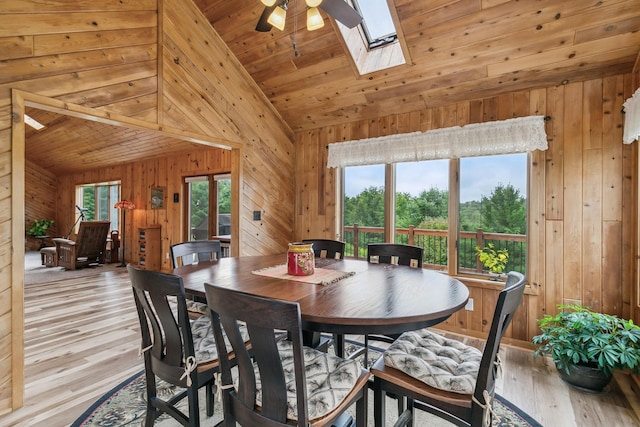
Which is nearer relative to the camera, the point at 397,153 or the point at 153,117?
the point at 153,117

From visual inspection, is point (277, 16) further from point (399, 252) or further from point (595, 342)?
point (595, 342)

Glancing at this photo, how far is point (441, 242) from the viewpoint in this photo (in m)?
3.49

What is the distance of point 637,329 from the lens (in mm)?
2074

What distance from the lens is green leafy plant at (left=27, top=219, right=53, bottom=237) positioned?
29.2ft

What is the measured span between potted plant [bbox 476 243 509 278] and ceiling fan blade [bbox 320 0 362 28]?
2.56m

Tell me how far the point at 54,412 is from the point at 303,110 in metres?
3.75

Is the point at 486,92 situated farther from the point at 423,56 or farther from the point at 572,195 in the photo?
the point at 572,195

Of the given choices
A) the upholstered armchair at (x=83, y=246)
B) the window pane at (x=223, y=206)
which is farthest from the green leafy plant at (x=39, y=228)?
the window pane at (x=223, y=206)

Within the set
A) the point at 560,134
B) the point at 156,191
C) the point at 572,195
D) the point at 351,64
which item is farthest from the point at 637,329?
the point at 156,191

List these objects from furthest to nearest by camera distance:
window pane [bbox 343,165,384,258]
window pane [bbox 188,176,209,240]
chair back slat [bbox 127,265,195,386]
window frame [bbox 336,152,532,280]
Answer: window pane [bbox 188,176,209,240] < window pane [bbox 343,165,384,258] < window frame [bbox 336,152,532,280] < chair back slat [bbox 127,265,195,386]

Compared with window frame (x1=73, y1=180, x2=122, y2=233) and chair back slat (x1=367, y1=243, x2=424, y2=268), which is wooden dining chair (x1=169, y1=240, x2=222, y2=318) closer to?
chair back slat (x1=367, y1=243, x2=424, y2=268)

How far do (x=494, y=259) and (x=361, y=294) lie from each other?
7.34 feet

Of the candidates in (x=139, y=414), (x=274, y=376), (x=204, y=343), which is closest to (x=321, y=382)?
(x=274, y=376)

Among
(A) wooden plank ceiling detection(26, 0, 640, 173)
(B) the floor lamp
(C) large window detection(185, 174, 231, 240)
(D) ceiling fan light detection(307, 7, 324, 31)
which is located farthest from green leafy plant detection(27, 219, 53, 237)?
(D) ceiling fan light detection(307, 7, 324, 31)
